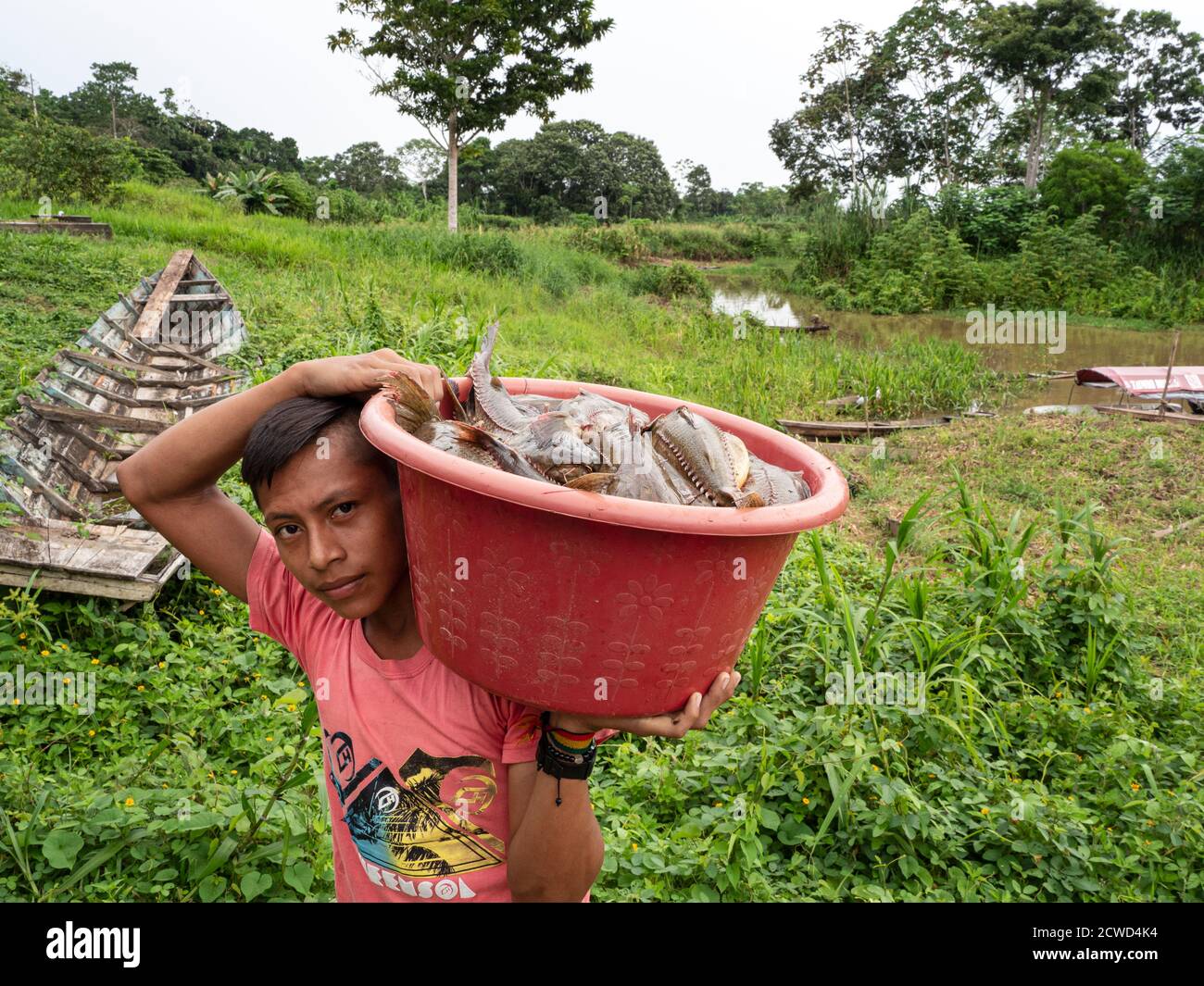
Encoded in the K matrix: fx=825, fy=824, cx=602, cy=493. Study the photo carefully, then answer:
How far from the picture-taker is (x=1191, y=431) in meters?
8.18

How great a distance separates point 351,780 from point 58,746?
6.83 ft

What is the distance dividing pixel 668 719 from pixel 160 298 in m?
7.97

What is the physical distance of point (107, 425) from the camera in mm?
5152

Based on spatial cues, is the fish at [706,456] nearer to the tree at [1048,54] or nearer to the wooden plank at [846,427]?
the wooden plank at [846,427]

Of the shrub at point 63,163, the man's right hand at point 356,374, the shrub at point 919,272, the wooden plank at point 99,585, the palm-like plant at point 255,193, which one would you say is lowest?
the wooden plank at point 99,585

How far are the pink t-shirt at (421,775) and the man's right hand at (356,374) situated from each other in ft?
1.30

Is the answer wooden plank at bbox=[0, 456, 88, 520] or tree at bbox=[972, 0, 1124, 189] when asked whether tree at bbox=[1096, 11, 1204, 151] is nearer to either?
tree at bbox=[972, 0, 1124, 189]

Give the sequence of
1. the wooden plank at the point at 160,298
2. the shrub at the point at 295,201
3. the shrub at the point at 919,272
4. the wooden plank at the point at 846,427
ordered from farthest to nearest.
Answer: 1. the shrub at the point at 295,201
2. the shrub at the point at 919,272
3. the wooden plank at the point at 846,427
4. the wooden plank at the point at 160,298

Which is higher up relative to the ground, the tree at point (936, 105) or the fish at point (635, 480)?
the tree at point (936, 105)

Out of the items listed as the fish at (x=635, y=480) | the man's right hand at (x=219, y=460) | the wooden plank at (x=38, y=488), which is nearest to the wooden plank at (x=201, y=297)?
the wooden plank at (x=38, y=488)

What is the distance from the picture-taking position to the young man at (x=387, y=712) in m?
1.12

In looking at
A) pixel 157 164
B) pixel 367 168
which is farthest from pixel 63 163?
pixel 367 168

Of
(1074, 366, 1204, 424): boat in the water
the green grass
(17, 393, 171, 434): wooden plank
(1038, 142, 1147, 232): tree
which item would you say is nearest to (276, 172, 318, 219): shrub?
the green grass

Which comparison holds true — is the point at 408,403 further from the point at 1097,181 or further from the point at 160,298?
the point at 1097,181
